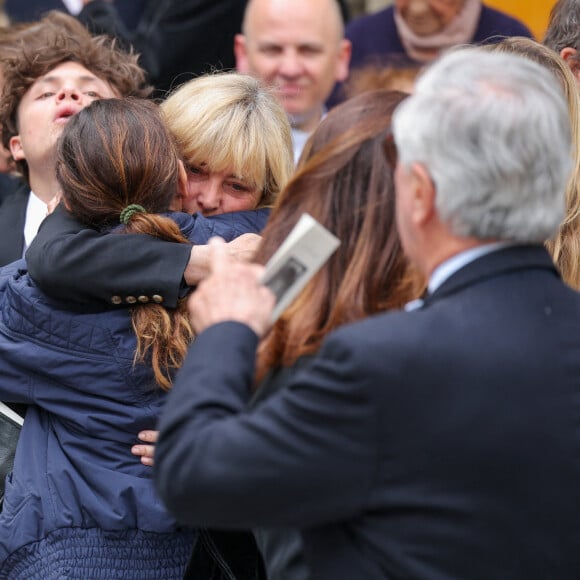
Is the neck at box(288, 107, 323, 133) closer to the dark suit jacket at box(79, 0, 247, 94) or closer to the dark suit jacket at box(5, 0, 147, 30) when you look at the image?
the dark suit jacket at box(79, 0, 247, 94)

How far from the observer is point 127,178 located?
2.67 m

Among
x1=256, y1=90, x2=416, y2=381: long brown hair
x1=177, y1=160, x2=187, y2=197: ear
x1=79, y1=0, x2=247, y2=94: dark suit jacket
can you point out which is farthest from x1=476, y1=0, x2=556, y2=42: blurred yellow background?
x1=256, y1=90, x2=416, y2=381: long brown hair

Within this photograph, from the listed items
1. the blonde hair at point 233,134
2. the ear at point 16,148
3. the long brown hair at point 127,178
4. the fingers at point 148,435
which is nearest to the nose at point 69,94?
the ear at point 16,148

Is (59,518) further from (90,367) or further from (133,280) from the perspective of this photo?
(133,280)

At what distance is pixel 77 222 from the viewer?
2.73m

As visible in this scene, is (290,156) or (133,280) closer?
(133,280)

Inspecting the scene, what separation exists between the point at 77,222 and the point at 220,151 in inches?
21.2

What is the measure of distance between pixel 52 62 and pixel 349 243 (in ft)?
6.49

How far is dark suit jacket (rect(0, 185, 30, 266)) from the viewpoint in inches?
134

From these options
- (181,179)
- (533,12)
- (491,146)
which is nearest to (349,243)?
(491,146)

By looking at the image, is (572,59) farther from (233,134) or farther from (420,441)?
(420,441)

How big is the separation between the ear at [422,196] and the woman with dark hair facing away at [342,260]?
0.21 metres

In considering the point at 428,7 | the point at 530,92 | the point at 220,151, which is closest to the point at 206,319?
the point at 530,92

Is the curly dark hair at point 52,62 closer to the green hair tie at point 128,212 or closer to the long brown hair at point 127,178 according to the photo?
the long brown hair at point 127,178
